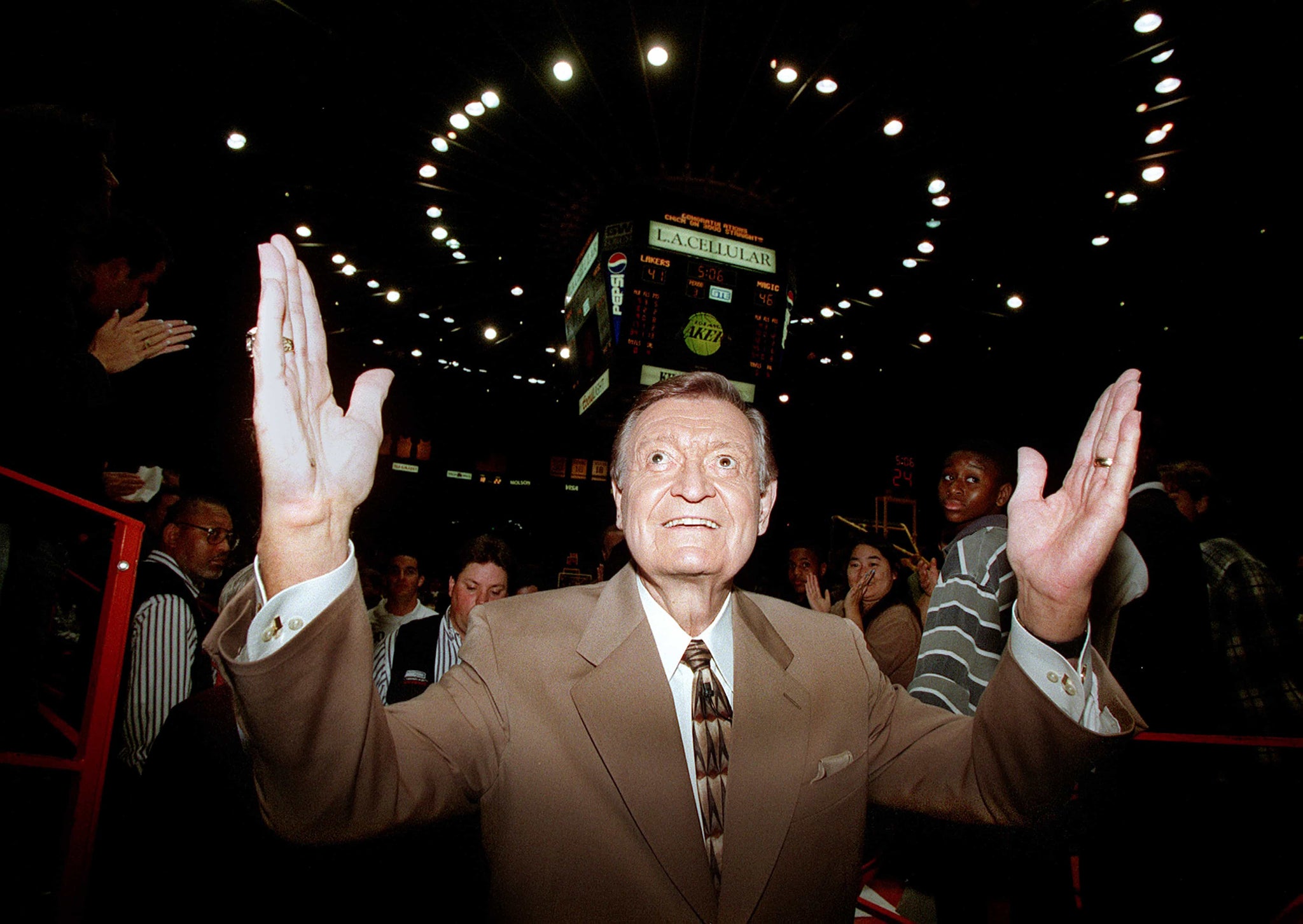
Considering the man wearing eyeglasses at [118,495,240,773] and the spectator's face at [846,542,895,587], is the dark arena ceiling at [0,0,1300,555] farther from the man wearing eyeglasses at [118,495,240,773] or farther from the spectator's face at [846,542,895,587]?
the spectator's face at [846,542,895,587]

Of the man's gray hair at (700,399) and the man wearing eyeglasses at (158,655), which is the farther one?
the man wearing eyeglasses at (158,655)

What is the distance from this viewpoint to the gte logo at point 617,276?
20.5 feet

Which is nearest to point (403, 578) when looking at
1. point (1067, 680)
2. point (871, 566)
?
point (871, 566)

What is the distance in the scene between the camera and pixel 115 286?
2805 millimetres

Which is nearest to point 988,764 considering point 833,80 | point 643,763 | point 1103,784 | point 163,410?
point 1103,784

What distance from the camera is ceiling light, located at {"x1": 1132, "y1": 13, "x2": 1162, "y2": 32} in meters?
4.69

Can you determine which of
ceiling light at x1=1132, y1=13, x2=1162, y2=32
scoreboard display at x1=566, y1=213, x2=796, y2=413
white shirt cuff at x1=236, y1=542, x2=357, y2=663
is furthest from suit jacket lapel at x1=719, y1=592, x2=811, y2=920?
ceiling light at x1=1132, y1=13, x2=1162, y2=32

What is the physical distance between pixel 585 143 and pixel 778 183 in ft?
6.83

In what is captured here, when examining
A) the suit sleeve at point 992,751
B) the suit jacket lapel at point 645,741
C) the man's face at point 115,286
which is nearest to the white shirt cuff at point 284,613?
the suit jacket lapel at point 645,741

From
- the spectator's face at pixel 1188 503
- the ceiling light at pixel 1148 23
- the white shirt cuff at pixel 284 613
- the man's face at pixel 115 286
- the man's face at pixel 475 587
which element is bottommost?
the man's face at pixel 475 587

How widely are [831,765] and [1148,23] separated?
6199 mm

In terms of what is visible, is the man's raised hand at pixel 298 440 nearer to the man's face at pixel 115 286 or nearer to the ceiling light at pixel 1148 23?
the man's face at pixel 115 286

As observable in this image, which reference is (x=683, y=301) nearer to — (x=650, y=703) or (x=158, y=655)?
(x=158, y=655)

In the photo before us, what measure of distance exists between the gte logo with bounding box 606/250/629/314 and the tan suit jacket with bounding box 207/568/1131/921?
5016mm
